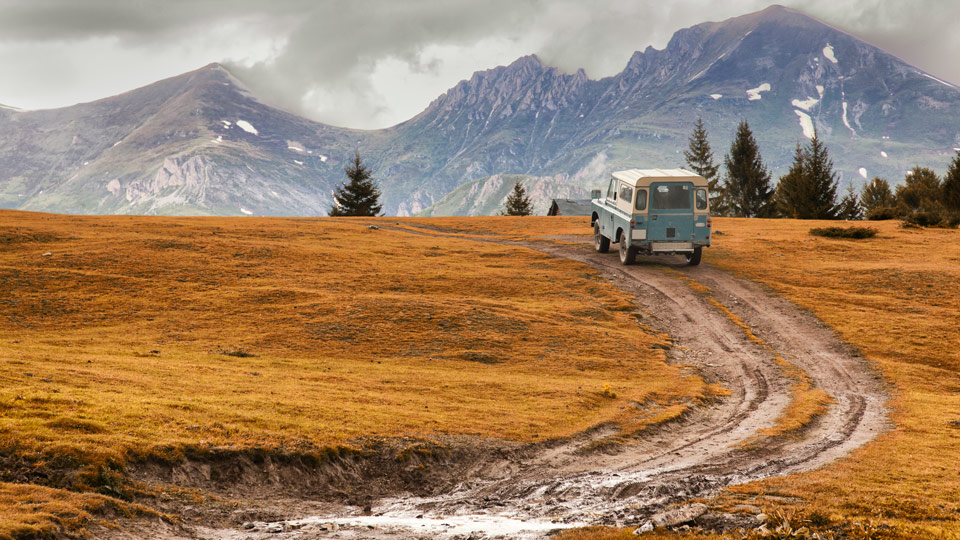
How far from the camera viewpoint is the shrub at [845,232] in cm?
4640

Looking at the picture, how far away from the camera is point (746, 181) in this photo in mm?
98438

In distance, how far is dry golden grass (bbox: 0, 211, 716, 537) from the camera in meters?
12.8

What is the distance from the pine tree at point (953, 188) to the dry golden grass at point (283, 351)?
38.1m

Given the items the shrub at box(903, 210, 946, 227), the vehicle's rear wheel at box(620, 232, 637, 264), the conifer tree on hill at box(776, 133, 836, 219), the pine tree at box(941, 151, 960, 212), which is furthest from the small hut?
the vehicle's rear wheel at box(620, 232, 637, 264)

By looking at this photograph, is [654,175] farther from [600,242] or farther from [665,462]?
[665,462]

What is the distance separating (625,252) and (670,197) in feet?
14.6

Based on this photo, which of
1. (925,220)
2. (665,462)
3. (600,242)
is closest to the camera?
(665,462)

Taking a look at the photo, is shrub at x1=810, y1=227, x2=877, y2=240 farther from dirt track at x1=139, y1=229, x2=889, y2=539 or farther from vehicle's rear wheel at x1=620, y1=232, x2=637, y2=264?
dirt track at x1=139, y1=229, x2=889, y2=539

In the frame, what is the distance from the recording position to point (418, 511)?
11.4 meters

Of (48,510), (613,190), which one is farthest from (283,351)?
(613,190)

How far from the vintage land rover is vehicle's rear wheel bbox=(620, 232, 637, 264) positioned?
0.11 m

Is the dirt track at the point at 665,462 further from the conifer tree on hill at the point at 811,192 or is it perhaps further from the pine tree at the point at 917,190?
the conifer tree on hill at the point at 811,192

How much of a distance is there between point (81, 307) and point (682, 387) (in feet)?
71.5

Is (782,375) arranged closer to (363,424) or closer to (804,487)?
(804,487)
